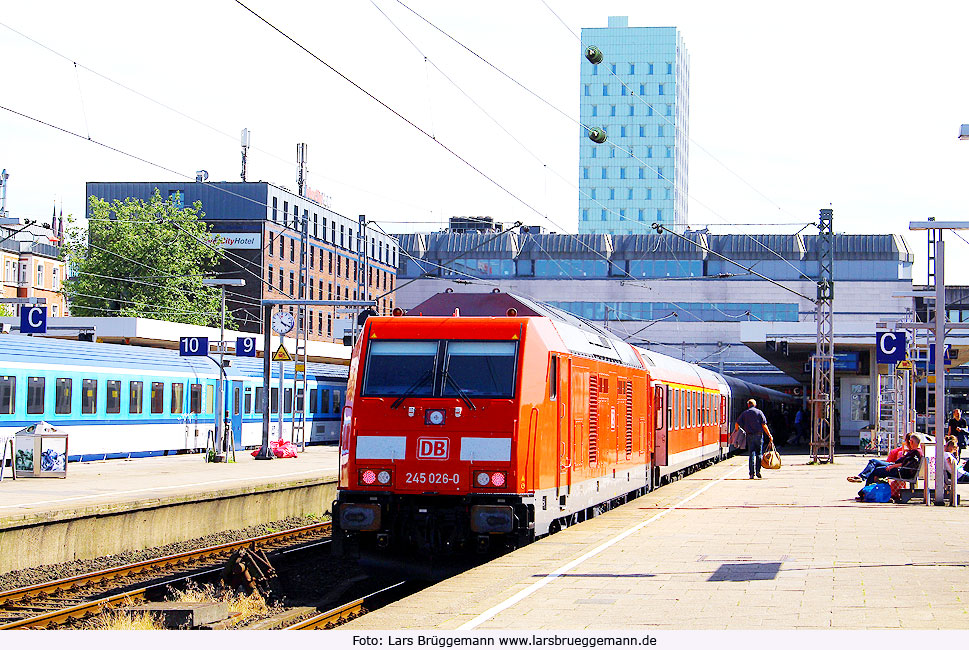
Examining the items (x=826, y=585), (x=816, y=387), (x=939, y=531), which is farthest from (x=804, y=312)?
(x=826, y=585)

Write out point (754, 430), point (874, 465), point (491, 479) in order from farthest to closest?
point (754, 430) → point (874, 465) → point (491, 479)

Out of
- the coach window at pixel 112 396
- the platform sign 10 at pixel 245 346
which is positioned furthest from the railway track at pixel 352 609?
the platform sign 10 at pixel 245 346

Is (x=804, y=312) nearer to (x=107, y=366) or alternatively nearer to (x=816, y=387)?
(x=816, y=387)

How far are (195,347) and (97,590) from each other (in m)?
17.8

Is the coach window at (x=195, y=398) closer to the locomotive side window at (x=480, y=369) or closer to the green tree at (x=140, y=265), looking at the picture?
the locomotive side window at (x=480, y=369)

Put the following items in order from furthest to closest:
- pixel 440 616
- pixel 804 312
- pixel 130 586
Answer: pixel 804 312, pixel 130 586, pixel 440 616

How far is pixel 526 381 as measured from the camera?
13867mm

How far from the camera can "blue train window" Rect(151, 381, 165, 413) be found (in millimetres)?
33750

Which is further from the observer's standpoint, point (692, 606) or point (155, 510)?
point (155, 510)

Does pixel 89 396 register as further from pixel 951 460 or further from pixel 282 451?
pixel 951 460

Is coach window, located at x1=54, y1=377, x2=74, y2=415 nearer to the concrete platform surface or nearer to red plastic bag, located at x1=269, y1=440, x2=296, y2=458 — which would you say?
the concrete platform surface

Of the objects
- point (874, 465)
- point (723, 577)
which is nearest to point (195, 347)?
point (874, 465)

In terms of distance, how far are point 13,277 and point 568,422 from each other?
85.0 metres

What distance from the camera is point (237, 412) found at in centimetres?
3869
